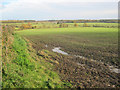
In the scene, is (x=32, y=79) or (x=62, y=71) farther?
(x=62, y=71)

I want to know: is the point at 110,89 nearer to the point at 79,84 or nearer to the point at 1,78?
the point at 79,84

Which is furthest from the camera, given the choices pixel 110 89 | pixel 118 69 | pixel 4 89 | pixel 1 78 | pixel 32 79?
pixel 118 69

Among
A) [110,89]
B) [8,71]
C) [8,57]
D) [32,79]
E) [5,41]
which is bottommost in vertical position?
[110,89]

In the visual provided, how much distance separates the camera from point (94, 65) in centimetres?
1545

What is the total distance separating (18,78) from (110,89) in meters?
7.35

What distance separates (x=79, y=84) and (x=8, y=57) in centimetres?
660

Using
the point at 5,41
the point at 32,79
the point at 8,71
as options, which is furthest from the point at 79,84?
the point at 5,41

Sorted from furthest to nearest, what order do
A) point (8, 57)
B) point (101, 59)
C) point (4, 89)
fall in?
point (101, 59) → point (8, 57) → point (4, 89)

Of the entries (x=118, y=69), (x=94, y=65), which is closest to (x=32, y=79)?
(x=94, y=65)

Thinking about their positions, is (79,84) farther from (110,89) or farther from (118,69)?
(118,69)

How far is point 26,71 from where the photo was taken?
33.0 feet

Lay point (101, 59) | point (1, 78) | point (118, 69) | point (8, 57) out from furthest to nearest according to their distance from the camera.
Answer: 1. point (101, 59)
2. point (118, 69)
3. point (8, 57)
4. point (1, 78)

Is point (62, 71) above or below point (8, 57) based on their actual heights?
below

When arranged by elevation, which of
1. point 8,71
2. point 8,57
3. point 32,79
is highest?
point 8,57
